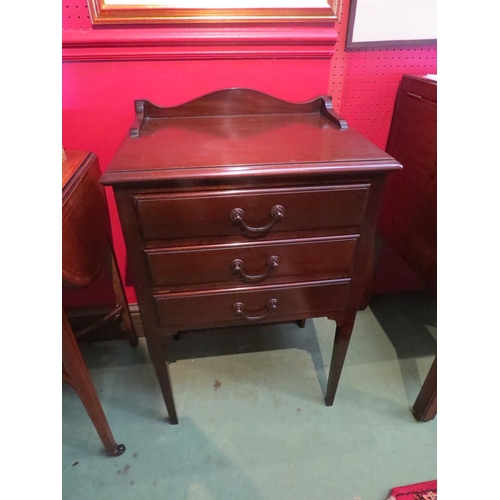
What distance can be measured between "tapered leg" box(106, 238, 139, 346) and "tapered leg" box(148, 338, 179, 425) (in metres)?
0.42

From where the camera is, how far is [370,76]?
1.25 meters

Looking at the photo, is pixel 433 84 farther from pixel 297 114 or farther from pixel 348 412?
pixel 348 412

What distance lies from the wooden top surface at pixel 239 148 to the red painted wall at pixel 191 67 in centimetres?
12

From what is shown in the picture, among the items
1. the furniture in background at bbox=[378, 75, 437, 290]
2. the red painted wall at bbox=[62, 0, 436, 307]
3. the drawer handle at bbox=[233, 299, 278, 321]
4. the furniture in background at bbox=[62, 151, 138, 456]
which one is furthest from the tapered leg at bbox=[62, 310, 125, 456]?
the furniture in background at bbox=[378, 75, 437, 290]

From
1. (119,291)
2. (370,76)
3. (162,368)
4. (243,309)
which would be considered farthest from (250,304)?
(370,76)

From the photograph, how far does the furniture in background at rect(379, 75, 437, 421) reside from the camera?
1156mm

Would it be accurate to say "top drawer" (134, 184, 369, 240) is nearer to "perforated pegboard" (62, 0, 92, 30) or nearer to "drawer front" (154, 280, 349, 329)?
"drawer front" (154, 280, 349, 329)

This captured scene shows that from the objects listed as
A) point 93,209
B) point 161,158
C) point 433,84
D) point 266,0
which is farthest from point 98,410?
point 433,84

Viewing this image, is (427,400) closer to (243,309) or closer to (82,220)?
(243,309)

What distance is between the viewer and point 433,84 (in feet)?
3.59

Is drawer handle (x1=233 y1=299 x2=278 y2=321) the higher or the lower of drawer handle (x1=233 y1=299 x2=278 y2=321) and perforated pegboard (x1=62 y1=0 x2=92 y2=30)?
the lower

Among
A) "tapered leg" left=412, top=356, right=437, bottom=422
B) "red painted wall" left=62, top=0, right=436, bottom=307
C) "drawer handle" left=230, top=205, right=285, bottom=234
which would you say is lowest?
"tapered leg" left=412, top=356, right=437, bottom=422

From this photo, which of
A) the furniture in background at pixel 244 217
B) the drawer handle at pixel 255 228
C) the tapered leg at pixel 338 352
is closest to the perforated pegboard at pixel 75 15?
the furniture in background at pixel 244 217

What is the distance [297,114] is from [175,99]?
0.42 metres
